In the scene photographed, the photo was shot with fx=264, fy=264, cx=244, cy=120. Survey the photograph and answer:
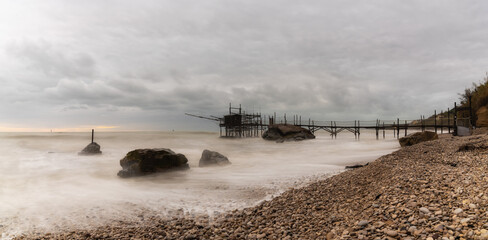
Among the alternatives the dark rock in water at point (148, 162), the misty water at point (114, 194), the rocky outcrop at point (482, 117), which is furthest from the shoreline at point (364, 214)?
the rocky outcrop at point (482, 117)

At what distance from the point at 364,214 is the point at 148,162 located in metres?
12.6

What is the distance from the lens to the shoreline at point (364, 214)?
417 centimetres

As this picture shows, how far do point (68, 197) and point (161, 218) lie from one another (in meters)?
6.48

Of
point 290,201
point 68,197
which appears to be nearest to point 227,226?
point 290,201

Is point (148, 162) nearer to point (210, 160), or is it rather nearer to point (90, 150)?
point (210, 160)

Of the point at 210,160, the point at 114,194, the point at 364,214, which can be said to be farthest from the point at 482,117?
the point at 114,194

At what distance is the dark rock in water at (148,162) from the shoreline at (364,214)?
773 centimetres

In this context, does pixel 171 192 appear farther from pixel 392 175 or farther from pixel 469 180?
pixel 469 180

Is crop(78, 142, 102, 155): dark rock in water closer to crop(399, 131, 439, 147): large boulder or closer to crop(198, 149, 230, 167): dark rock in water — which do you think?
crop(198, 149, 230, 167): dark rock in water

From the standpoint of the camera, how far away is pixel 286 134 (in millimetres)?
43156

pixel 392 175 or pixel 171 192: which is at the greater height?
pixel 392 175

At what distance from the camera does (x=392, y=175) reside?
24.7 ft

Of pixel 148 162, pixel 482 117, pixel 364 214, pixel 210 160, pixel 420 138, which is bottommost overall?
pixel 210 160

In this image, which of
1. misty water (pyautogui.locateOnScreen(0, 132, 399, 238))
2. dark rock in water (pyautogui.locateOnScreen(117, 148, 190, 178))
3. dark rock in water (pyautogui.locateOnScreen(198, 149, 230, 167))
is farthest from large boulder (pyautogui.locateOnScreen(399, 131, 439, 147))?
dark rock in water (pyautogui.locateOnScreen(117, 148, 190, 178))
